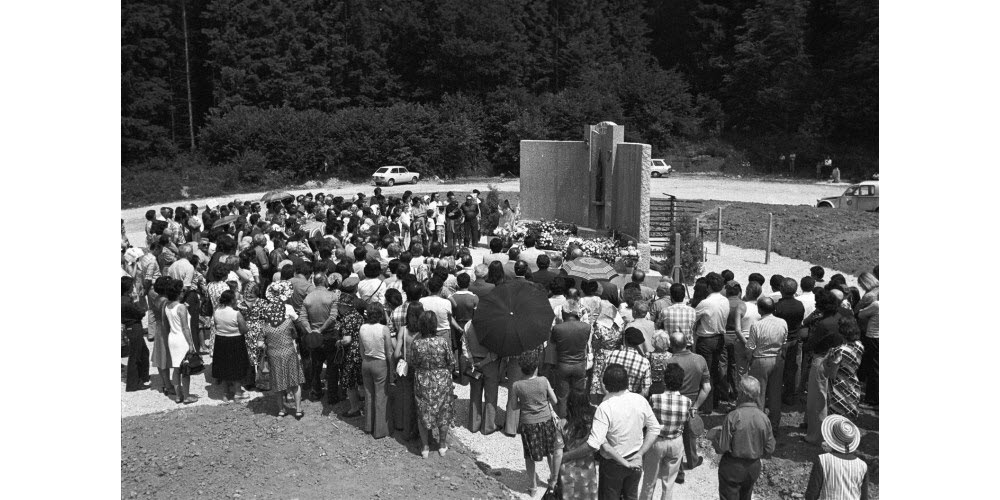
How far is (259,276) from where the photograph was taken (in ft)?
39.2

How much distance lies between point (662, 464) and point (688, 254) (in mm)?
10162

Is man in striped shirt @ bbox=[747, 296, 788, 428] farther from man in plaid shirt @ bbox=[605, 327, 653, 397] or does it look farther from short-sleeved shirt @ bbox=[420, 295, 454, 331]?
short-sleeved shirt @ bbox=[420, 295, 454, 331]

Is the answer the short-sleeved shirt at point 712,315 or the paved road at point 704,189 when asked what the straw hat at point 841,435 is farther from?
the paved road at point 704,189

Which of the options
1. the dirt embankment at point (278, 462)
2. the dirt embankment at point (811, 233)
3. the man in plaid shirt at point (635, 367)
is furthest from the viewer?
the dirt embankment at point (811, 233)

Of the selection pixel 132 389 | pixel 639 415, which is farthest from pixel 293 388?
pixel 639 415

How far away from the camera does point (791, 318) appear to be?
9.07 metres

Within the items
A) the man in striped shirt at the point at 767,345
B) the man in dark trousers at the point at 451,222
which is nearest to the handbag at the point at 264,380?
the man in striped shirt at the point at 767,345

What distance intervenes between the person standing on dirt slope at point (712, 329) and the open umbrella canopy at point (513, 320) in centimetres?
191

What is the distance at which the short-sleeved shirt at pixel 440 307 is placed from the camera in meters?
9.27

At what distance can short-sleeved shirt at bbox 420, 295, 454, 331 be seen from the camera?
9273 mm

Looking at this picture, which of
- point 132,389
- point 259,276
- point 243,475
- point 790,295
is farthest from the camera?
point 259,276

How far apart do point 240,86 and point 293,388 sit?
149ft

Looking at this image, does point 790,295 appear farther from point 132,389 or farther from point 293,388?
point 132,389

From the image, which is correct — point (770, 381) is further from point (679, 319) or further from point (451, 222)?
point (451, 222)
